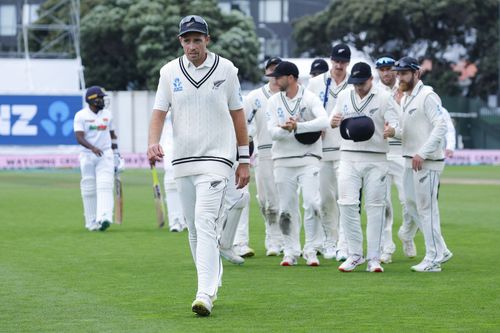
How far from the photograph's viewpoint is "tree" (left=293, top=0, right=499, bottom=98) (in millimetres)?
73625

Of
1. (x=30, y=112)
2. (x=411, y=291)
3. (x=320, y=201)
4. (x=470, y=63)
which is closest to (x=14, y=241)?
(x=320, y=201)

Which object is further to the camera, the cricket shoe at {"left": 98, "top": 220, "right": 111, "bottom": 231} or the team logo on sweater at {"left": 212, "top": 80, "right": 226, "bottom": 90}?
the cricket shoe at {"left": 98, "top": 220, "right": 111, "bottom": 231}

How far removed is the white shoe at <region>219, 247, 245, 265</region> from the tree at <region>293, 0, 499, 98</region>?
5982 cm

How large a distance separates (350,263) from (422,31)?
204ft

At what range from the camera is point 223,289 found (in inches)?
486

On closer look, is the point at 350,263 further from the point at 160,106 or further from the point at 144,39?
the point at 144,39

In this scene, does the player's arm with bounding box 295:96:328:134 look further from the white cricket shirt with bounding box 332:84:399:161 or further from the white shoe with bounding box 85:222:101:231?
the white shoe with bounding box 85:222:101:231

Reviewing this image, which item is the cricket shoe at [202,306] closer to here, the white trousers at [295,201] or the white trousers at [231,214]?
the white trousers at [231,214]

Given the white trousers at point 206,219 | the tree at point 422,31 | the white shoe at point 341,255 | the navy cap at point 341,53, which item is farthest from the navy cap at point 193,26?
the tree at point 422,31

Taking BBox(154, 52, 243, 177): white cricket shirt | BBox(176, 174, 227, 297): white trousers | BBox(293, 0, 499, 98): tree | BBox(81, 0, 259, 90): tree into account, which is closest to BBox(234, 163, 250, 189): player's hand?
BBox(154, 52, 243, 177): white cricket shirt

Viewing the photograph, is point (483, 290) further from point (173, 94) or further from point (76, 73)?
point (76, 73)

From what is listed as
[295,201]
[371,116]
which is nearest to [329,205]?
[295,201]

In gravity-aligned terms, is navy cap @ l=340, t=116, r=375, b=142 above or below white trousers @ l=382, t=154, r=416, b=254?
above

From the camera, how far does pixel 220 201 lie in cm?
1088
